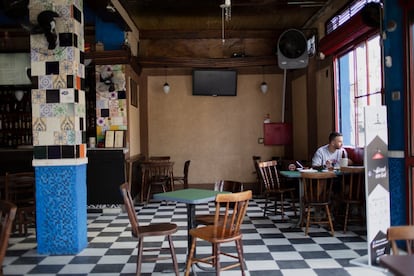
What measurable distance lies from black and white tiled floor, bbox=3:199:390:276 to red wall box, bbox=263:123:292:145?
133 inches

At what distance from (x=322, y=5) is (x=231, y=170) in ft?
13.8

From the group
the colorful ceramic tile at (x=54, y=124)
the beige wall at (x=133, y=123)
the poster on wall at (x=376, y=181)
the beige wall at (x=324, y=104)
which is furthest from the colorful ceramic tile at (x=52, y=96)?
the beige wall at (x=324, y=104)

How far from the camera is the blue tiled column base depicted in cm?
492

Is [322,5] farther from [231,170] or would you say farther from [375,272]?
[375,272]

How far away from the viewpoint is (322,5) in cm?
762

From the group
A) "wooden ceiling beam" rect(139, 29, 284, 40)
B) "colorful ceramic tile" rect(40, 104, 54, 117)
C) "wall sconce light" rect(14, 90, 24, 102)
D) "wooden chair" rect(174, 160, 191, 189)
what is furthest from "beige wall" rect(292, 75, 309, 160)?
"wall sconce light" rect(14, 90, 24, 102)

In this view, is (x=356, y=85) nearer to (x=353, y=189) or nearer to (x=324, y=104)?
(x=324, y=104)

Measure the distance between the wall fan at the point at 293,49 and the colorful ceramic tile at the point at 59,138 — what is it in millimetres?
4824

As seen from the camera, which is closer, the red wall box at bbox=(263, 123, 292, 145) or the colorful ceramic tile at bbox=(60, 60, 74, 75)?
the colorful ceramic tile at bbox=(60, 60, 74, 75)

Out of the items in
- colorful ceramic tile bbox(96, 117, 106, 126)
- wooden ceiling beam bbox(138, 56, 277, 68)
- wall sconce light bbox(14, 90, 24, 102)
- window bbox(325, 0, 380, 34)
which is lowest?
colorful ceramic tile bbox(96, 117, 106, 126)

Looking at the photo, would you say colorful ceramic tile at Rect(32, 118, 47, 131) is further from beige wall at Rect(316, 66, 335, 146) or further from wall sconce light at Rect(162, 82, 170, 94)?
beige wall at Rect(316, 66, 335, 146)

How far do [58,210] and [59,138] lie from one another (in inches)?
34.8

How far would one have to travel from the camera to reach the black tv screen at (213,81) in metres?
9.38

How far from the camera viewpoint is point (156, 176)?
336 inches
